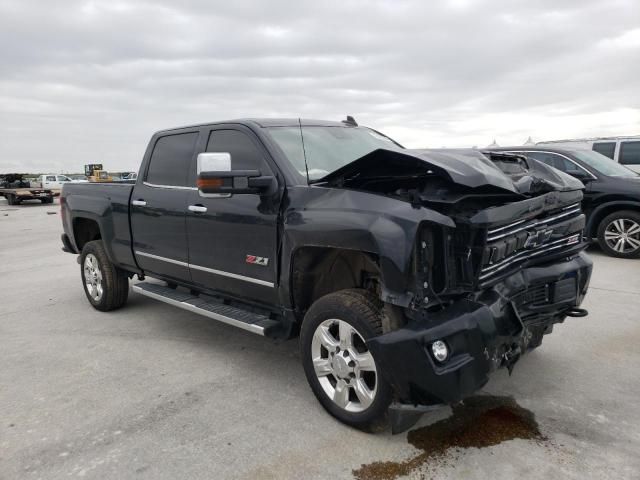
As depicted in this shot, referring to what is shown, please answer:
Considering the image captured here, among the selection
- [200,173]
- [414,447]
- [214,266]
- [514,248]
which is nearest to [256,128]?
[200,173]

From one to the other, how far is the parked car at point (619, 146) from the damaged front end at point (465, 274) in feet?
29.8

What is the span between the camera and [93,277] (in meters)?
5.96

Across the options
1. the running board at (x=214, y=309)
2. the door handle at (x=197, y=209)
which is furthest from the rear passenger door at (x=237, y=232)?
the running board at (x=214, y=309)

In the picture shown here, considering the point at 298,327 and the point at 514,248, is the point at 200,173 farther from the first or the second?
the point at 514,248

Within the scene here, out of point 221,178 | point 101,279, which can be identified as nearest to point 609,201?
point 221,178

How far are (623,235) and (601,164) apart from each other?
1.27 m

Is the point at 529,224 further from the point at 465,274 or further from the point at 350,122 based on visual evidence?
the point at 350,122

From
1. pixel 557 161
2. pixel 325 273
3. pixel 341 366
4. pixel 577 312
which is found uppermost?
pixel 557 161

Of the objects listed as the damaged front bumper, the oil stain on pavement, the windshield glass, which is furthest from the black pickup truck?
the windshield glass

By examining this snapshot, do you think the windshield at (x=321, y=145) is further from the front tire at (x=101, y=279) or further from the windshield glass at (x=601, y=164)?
the windshield glass at (x=601, y=164)

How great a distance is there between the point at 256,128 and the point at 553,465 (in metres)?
2.92

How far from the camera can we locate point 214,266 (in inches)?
162

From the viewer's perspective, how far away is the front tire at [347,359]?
2928 mm

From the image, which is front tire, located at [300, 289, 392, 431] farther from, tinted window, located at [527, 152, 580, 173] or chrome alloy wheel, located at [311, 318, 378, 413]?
tinted window, located at [527, 152, 580, 173]
